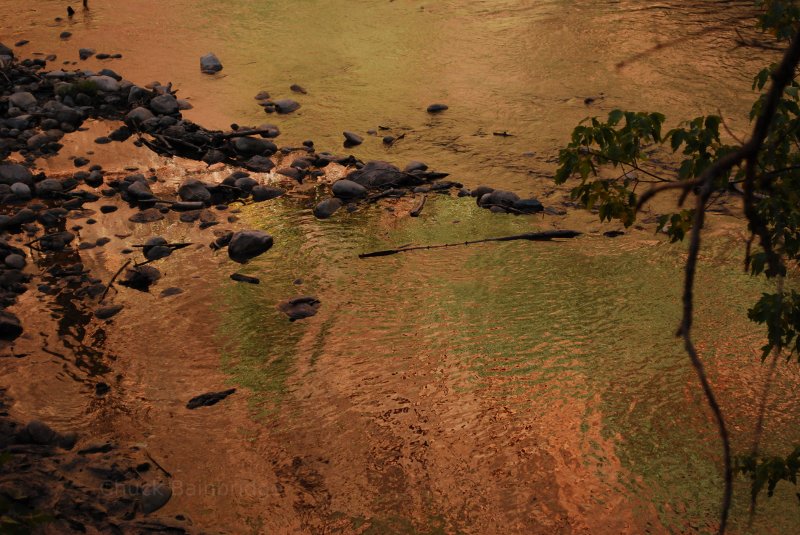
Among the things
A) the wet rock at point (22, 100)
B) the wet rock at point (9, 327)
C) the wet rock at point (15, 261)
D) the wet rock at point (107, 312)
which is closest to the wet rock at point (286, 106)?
the wet rock at point (22, 100)

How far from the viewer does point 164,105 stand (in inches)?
207

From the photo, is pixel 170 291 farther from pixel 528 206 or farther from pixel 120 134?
pixel 528 206

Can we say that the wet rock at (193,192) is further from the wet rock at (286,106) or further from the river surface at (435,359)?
the wet rock at (286,106)

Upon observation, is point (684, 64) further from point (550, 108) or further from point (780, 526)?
point (780, 526)

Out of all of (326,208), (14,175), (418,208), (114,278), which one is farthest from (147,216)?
(418,208)

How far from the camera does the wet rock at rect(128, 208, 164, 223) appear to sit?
4.30m

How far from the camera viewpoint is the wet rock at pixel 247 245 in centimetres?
403

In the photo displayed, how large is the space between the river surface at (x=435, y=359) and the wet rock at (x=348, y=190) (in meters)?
0.17

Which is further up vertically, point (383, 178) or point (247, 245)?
point (383, 178)

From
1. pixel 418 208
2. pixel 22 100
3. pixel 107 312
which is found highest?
pixel 22 100

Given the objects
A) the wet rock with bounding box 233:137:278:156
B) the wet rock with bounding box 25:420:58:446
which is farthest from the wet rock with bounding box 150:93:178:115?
the wet rock with bounding box 25:420:58:446

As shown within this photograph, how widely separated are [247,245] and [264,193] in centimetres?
61

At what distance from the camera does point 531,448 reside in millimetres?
2818

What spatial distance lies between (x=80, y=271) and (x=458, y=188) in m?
2.03
